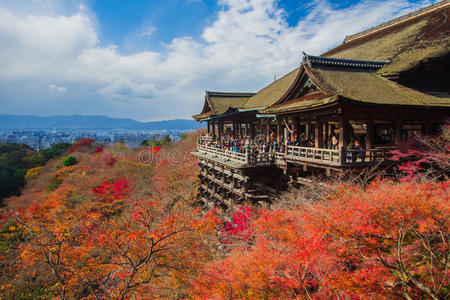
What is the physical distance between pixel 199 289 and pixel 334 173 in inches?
320

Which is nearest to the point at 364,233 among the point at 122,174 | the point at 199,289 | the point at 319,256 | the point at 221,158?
the point at 319,256

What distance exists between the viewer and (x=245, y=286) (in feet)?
29.6

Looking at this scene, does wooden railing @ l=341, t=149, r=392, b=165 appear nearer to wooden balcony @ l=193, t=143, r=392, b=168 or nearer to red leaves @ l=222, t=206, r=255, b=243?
wooden balcony @ l=193, t=143, r=392, b=168

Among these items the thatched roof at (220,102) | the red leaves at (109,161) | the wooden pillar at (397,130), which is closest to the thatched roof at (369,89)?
the wooden pillar at (397,130)

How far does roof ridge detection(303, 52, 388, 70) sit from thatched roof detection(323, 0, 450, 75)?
0.55 meters

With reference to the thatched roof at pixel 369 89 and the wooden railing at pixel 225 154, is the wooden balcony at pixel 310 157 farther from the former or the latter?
the thatched roof at pixel 369 89

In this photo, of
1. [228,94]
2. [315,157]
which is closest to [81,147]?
[228,94]

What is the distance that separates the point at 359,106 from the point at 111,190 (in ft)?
91.2

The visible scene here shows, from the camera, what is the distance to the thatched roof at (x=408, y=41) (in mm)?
14284

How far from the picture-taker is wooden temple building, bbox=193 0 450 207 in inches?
434

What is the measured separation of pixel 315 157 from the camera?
479 inches

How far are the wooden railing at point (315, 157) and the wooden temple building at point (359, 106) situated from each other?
0.04 m

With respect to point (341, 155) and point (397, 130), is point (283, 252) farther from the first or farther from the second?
point (397, 130)

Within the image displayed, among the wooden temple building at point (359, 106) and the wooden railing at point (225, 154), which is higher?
the wooden temple building at point (359, 106)
